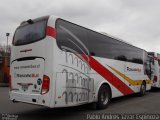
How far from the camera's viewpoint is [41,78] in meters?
8.15

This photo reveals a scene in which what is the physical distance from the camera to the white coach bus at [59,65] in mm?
8078

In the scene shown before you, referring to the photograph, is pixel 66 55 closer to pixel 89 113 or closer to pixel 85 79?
pixel 85 79

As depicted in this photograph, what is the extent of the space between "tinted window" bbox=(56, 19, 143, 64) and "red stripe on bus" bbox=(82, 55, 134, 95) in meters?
0.36

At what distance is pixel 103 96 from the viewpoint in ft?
35.5

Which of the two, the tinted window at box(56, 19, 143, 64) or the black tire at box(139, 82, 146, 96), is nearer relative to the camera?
the tinted window at box(56, 19, 143, 64)

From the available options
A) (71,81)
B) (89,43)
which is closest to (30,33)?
(71,81)

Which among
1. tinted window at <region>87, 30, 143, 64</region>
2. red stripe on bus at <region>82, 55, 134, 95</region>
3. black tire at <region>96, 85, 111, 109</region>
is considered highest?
tinted window at <region>87, 30, 143, 64</region>

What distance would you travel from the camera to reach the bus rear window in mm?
8469

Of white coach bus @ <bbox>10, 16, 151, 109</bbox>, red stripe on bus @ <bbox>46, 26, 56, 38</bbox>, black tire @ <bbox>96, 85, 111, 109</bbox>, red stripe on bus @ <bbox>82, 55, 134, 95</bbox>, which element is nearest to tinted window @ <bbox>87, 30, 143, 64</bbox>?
white coach bus @ <bbox>10, 16, 151, 109</bbox>

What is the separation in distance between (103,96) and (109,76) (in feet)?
3.37

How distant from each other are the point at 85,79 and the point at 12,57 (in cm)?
277

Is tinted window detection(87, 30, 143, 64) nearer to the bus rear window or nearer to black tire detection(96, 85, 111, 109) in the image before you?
black tire detection(96, 85, 111, 109)

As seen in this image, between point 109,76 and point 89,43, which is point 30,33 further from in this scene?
point 109,76

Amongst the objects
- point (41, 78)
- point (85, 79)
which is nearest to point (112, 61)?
point (85, 79)
